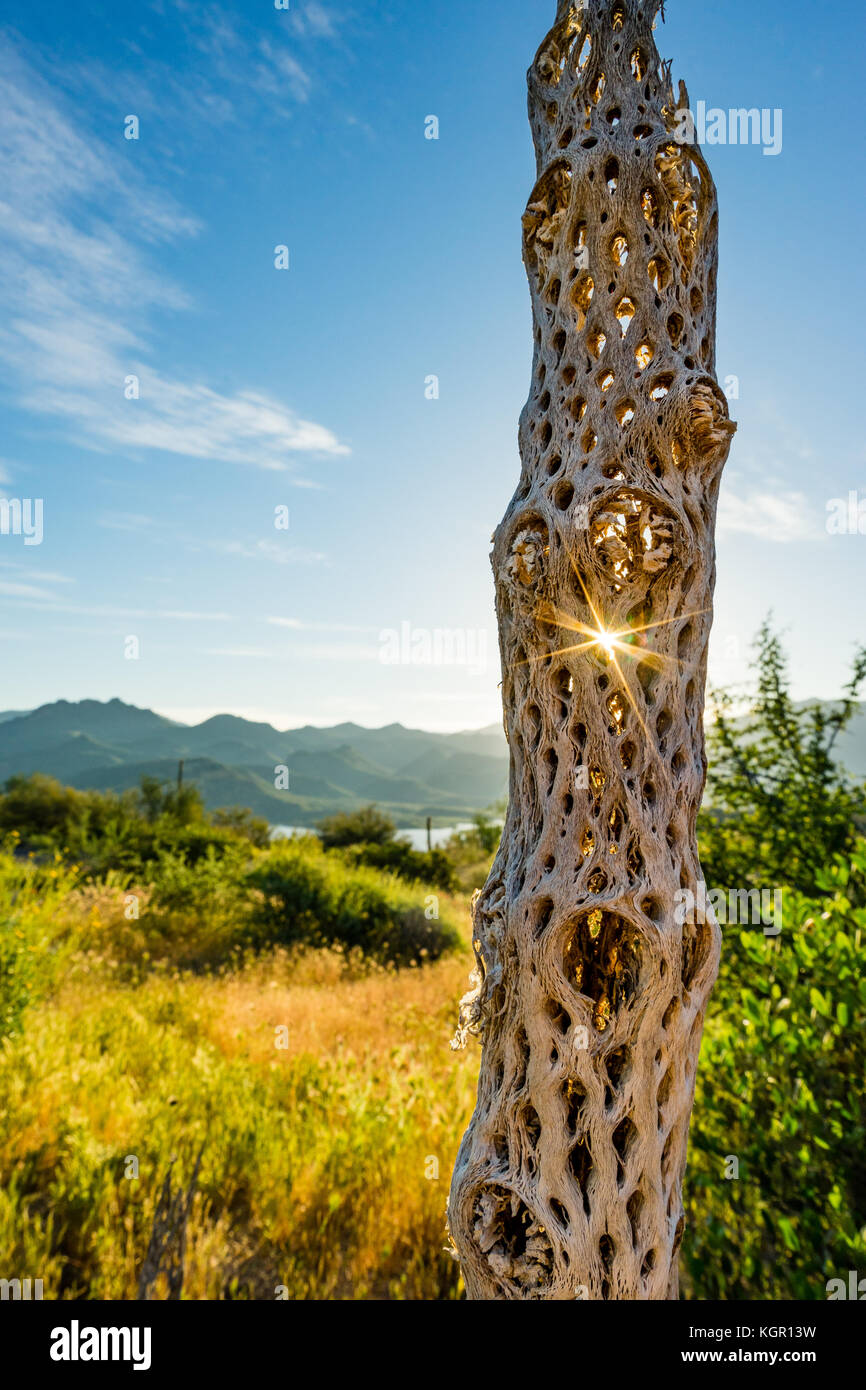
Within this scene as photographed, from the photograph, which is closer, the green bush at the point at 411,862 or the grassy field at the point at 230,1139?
the grassy field at the point at 230,1139

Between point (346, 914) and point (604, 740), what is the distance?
9.10m

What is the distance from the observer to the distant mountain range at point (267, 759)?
3521 inches

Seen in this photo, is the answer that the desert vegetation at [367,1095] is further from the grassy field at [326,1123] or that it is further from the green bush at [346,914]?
the green bush at [346,914]

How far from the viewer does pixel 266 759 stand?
136 metres

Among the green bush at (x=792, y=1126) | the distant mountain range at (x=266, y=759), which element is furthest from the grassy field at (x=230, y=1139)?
the distant mountain range at (x=266, y=759)

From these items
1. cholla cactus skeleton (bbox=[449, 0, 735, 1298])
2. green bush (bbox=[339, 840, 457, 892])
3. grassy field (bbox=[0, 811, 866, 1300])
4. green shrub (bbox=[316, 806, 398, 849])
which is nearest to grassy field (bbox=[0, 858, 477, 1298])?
grassy field (bbox=[0, 811, 866, 1300])

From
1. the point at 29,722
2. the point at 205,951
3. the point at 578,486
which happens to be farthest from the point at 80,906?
the point at 29,722

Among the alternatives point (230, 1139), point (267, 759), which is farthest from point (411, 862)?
point (267, 759)

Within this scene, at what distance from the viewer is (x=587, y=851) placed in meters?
1.59

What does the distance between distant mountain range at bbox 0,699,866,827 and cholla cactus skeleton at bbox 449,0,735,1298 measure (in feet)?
257

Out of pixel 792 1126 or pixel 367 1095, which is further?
Answer: pixel 367 1095

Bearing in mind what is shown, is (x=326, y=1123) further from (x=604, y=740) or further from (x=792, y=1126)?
(x=604, y=740)

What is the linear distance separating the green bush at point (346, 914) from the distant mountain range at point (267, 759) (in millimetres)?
70361

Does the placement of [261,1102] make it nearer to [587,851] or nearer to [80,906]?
[587,851]
